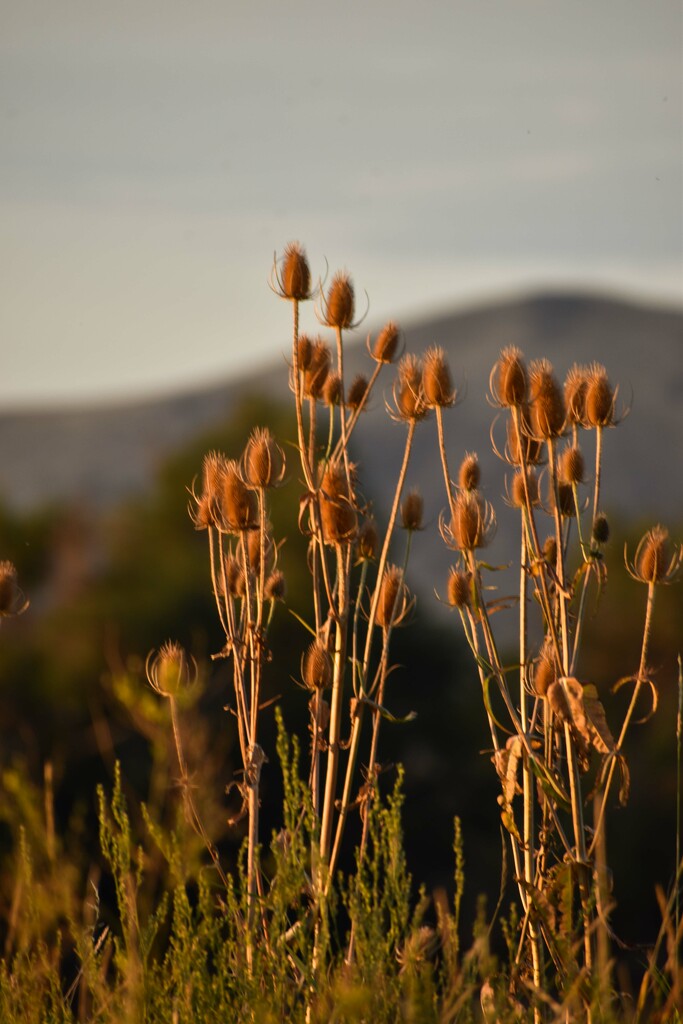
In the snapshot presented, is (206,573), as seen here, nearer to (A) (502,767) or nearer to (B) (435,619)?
(B) (435,619)

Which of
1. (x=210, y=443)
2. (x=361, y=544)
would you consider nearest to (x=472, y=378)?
(x=210, y=443)

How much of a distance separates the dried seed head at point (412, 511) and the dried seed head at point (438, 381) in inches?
14.2

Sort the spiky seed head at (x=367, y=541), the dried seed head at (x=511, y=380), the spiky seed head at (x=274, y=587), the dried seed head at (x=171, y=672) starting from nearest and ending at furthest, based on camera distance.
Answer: the dried seed head at (x=171, y=672), the dried seed head at (x=511, y=380), the spiky seed head at (x=274, y=587), the spiky seed head at (x=367, y=541)

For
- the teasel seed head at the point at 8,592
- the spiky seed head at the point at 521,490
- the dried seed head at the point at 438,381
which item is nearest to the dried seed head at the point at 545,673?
the spiky seed head at the point at 521,490

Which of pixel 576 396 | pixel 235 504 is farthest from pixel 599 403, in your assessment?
pixel 235 504

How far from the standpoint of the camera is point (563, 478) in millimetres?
2793

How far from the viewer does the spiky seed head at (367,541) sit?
2.99 m

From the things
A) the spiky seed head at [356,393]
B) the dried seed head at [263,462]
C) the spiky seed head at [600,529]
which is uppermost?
the spiky seed head at [356,393]

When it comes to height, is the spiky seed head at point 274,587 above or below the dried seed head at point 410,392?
below

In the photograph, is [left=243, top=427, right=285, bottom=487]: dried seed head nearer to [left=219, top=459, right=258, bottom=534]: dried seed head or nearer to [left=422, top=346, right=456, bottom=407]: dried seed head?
[left=219, top=459, right=258, bottom=534]: dried seed head

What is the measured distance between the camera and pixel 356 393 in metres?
2.93

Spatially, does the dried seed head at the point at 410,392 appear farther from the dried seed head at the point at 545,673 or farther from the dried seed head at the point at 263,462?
the dried seed head at the point at 545,673

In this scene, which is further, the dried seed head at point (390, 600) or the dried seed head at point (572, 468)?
the dried seed head at point (390, 600)

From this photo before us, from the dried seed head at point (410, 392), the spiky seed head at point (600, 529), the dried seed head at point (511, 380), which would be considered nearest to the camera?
the dried seed head at point (511, 380)
